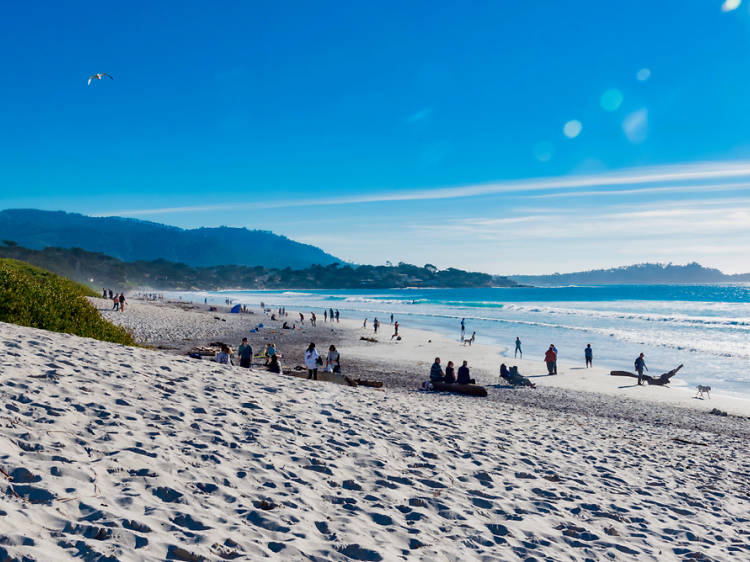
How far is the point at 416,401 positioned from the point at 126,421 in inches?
283

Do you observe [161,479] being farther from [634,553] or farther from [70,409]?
[634,553]

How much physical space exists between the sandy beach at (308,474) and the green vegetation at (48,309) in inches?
108

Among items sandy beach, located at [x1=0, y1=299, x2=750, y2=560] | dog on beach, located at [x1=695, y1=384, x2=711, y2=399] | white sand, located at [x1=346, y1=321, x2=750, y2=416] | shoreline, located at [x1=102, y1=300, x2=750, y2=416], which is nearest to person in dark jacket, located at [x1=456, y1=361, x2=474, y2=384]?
shoreline, located at [x1=102, y1=300, x2=750, y2=416]

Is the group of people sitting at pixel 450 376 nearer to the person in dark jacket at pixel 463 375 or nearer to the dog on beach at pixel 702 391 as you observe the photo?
the person in dark jacket at pixel 463 375

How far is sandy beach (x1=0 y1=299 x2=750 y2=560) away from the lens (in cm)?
396

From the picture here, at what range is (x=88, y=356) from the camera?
30.4 feet

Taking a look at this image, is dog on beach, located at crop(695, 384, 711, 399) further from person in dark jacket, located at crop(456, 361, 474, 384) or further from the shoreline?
person in dark jacket, located at crop(456, 361, 474, 384)

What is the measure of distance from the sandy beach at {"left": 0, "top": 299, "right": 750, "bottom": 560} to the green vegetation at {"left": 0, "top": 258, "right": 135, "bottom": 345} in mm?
2734

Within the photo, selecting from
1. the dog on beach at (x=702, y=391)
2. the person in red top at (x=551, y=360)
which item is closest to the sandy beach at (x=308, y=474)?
the dog on beach at (x=702, y=391)

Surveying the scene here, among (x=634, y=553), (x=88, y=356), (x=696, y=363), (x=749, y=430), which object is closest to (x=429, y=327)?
(x=696, y=363)

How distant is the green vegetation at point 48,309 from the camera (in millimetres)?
13141

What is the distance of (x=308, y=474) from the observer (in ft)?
18.4

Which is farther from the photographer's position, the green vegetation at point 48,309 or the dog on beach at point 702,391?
the dog on beach at point 702,391

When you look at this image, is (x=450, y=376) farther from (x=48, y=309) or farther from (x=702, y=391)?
(x=48, y=309)
